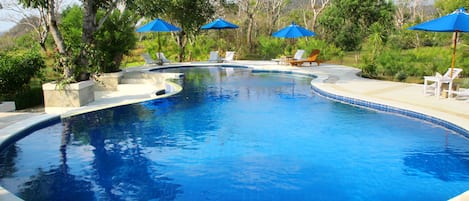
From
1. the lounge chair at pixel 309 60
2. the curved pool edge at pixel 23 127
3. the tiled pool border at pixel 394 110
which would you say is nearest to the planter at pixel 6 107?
the curved pool edge at pixel 23 127

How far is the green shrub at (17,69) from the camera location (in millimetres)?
10273

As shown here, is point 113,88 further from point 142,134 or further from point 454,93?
point 454,93

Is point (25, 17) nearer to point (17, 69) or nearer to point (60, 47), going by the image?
point (17, 69)

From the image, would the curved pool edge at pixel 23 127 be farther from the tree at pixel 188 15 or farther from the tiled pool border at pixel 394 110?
the tree at pixel 188 15

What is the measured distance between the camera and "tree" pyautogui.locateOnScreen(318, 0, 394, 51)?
998 inches

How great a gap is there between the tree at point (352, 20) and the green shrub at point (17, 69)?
746 inches

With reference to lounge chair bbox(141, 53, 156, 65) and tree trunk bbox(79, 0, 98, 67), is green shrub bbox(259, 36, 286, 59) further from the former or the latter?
tree trunk bbox(79, 0, 98, 67)

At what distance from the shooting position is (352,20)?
26781 millimetres

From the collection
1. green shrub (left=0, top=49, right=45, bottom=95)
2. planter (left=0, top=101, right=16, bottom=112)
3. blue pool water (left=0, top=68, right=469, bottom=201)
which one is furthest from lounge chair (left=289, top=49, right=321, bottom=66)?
planter (left=0, top=101, right=16, bottom=112)

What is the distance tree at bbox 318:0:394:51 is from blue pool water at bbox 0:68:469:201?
16533 millimetres

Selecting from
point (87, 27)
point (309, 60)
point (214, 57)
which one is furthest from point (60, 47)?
point (214, 57)

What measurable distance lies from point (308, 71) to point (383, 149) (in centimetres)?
976

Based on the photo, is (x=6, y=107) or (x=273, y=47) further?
(x=273, y=47)

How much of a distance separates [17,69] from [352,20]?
72.2 ft
